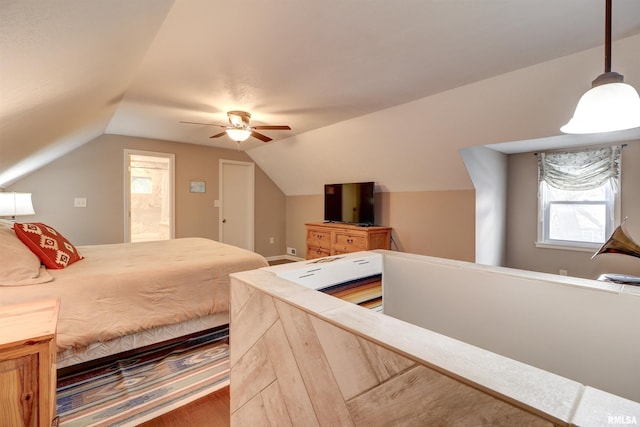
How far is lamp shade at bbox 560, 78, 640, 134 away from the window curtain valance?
3241 millimetres

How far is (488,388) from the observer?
1.48ft

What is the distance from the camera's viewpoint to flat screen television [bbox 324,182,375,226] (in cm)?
443

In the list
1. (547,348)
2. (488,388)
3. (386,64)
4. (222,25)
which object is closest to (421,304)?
(547,348)

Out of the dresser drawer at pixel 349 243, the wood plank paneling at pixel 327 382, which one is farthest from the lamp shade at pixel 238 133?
the wood plank paneling at pixel 327 382

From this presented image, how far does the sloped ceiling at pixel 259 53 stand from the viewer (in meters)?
1.39

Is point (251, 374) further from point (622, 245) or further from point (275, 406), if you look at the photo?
point (622, 245)

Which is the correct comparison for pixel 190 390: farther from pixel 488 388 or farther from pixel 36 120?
pixel 36 120

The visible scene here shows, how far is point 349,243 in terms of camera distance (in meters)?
4.44

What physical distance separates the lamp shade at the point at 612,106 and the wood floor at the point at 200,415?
2.18 m

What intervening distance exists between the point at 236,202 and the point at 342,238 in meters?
2.41

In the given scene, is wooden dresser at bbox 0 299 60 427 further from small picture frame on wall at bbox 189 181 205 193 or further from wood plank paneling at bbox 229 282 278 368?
small picture frame on wall at bbox 189 181 205 193

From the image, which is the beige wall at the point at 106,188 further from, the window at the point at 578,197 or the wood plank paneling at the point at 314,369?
the window at the point at 578,197

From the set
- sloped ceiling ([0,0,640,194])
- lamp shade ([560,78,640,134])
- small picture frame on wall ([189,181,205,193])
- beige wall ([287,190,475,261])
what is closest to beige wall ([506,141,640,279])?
beige wall ([287,190,475,261])

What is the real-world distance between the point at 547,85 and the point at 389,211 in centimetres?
250
